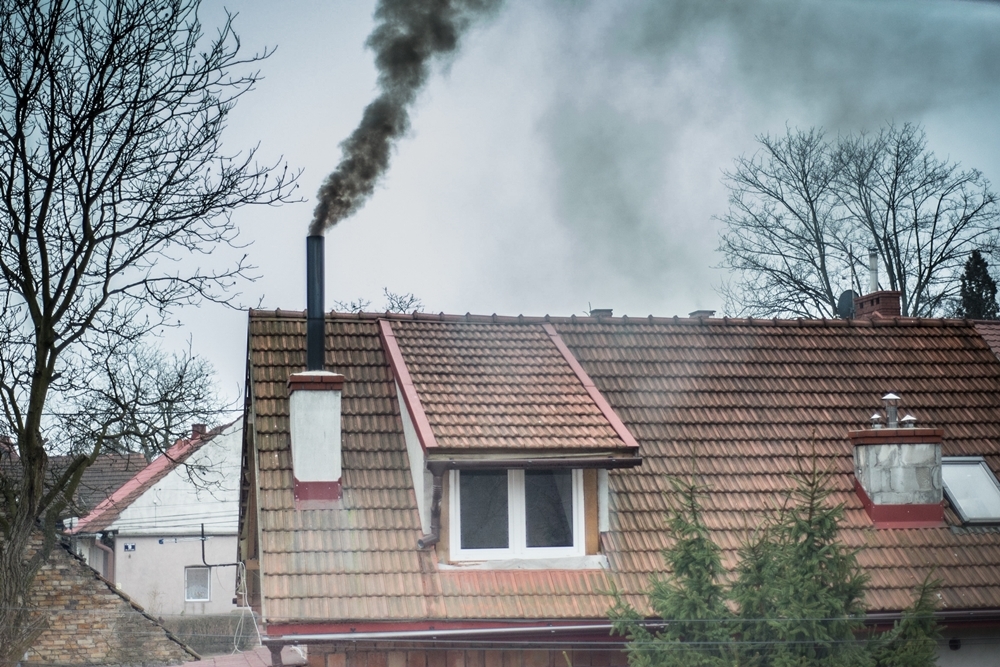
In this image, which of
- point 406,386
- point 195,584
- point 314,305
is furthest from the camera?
point 195,584

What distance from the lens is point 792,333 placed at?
1281 centimetres

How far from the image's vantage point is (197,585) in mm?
28984

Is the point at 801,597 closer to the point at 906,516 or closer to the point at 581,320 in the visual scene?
the point at 906,516

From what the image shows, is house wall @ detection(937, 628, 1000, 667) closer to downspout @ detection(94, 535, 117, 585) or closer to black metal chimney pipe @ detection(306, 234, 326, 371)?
black metal chimney pipe @ detection(306, 234, 326, 371)

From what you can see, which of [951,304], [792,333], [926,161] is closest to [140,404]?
[792,333]

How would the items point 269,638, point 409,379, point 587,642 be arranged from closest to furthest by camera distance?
1. point 269,638
2. point 587,642
3. point 409,379

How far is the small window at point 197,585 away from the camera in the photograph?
2886cm

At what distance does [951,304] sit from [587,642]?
1643 centimetres

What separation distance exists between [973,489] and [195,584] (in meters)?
22.4

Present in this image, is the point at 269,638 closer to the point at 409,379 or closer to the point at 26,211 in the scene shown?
the point at 409,379

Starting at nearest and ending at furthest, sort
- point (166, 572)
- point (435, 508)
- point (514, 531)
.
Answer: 1. point (435, 508)
2. point (514, 531)
3. point (166, 572)

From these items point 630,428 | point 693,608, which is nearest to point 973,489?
point 630,428

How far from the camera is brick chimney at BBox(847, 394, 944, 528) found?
10469mm

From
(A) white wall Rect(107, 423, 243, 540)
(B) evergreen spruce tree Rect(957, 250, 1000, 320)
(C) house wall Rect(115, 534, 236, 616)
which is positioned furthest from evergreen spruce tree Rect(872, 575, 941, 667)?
(C) house wall Rect(115, 534, 236, 616)
